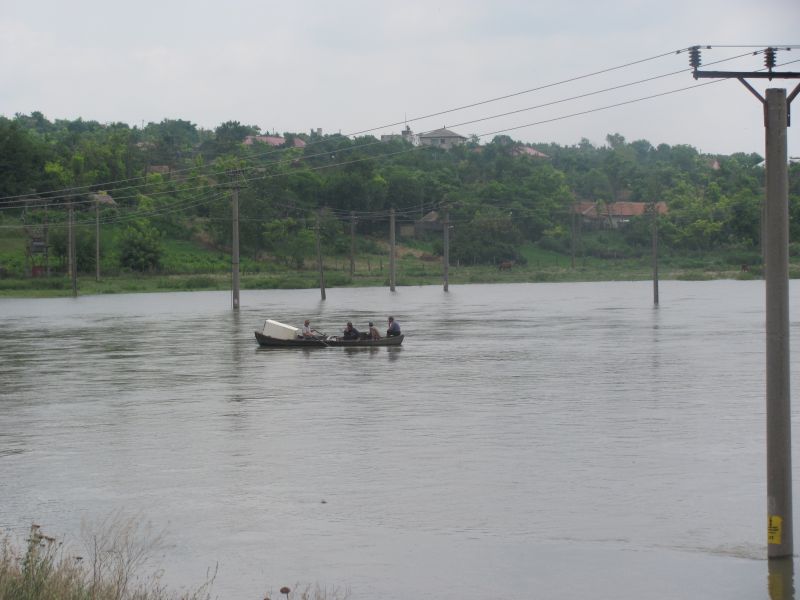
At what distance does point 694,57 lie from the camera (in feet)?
50.9

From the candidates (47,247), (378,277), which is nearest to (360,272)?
(378,277)

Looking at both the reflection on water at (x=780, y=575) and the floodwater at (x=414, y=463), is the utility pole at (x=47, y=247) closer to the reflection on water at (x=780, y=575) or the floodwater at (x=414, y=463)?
the floodwater at (x=414, y=463)

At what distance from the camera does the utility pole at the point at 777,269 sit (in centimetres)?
1466

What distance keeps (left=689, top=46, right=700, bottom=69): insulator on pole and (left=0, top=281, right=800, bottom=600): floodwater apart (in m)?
7.42

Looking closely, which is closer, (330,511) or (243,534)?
(243,534)

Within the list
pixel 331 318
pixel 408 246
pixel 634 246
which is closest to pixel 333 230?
pixel 408 246

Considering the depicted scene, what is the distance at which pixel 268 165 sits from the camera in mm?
169750

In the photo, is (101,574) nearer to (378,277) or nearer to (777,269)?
(777,269)

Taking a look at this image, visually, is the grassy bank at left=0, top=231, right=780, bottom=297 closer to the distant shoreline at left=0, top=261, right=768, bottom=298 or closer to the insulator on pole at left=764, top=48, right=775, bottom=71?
the distant shoreline at left=0, top=261, right=768, bottom=298

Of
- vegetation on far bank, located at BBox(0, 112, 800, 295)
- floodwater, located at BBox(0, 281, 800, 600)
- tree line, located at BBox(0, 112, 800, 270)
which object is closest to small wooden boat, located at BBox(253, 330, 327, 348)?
floodwater, located at BBox(0, 281, 800, 600)

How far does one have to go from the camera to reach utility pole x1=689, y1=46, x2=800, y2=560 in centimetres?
1466

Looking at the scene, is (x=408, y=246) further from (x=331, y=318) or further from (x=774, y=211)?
(x=774, y=211)

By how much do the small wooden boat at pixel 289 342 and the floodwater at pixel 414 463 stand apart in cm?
44

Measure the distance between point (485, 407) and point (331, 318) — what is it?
144ft
